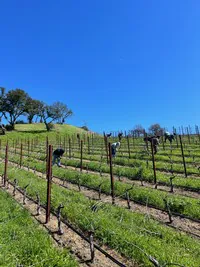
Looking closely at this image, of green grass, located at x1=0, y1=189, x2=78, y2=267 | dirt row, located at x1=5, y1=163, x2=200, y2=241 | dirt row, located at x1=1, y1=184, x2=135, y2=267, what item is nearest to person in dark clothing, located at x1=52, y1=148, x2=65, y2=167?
dirt row, located at x1=5, y1=163, x2=200, y2=241

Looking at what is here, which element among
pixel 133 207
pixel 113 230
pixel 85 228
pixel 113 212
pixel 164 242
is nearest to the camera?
pixel 164 242

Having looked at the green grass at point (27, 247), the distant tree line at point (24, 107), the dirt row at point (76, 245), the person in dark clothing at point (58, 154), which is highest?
the distant tree line at point (24, 107)

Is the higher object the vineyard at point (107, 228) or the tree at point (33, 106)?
the tree at point (33, 106)

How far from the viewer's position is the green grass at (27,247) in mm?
3920

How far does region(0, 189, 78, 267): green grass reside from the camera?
3920mm

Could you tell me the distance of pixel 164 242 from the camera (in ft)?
15.3

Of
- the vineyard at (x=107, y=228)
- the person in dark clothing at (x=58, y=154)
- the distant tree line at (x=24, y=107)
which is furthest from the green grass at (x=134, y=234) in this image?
the distant tree line at (x=24, y=107)

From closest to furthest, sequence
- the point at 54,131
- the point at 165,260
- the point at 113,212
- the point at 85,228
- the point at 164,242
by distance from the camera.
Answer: the point at 165,260
the point at 164,242
the point at 85,228
the point at 113,212
the point at 54,131

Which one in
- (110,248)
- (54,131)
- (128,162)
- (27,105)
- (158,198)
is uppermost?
(27,105)

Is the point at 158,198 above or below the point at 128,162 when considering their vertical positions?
below

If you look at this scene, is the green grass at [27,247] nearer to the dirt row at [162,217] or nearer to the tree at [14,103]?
the dirt row at [162,217]

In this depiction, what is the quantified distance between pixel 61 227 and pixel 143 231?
1.92 metres

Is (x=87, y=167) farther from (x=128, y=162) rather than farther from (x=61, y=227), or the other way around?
(x=61, y=227)

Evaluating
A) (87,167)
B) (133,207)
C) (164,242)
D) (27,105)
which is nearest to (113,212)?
(133,207)
